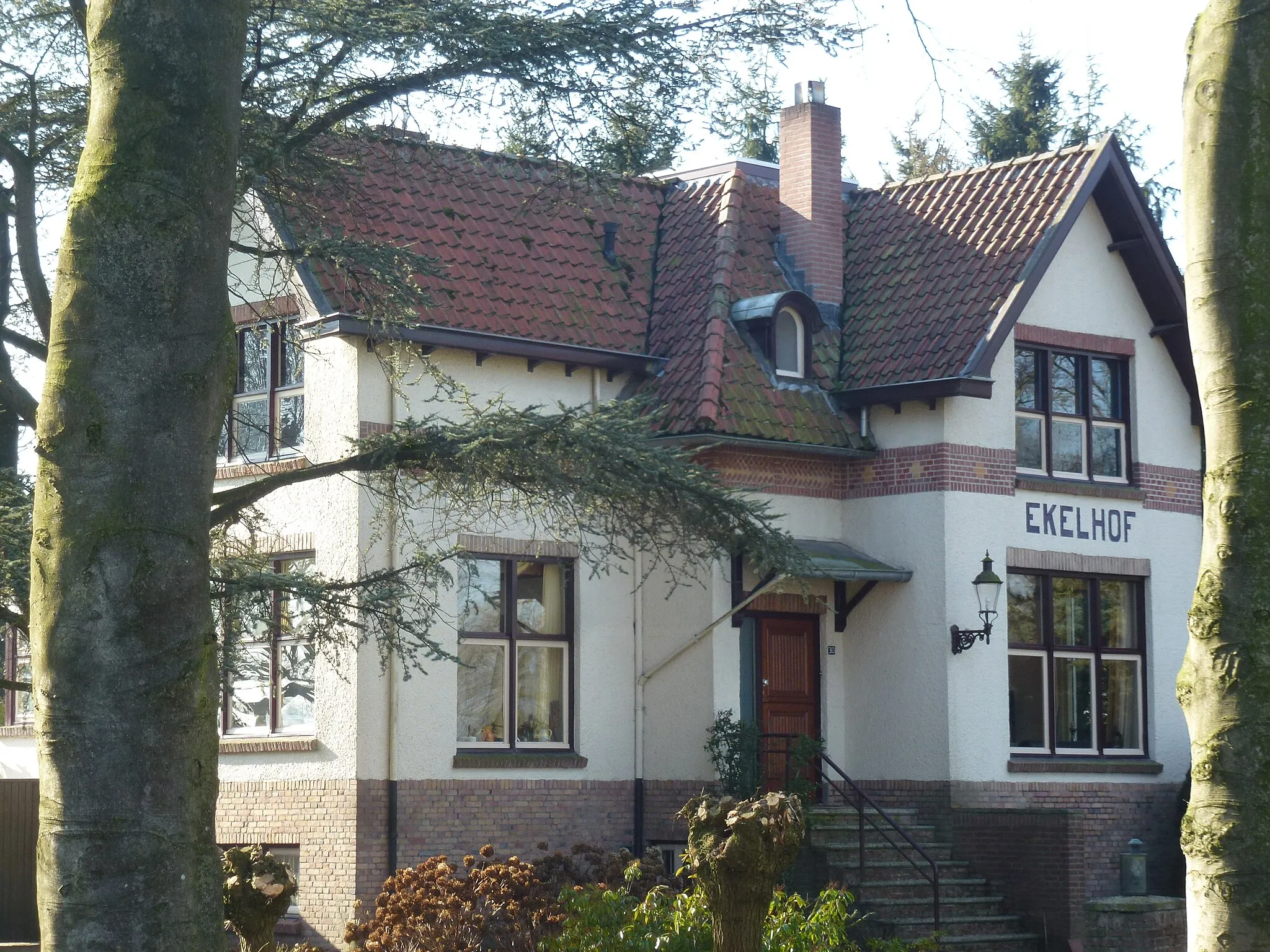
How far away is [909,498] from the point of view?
1945 centimetres

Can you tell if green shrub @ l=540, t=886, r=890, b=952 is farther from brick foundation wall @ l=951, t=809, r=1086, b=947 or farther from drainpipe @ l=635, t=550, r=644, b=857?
drainpipe @ l=635, t=550, r=644, b=857

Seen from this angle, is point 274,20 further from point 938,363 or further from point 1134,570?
point 1134,570

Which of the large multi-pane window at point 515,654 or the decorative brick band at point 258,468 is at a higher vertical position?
the decorative brick band at point 258,468

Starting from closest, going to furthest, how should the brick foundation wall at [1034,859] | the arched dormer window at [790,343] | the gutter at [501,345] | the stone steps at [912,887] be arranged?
the gutter at [501,345] → the stone steps at [912,887] → the brick foundation wall at [1034,859] → the arched dormer window at [790,343]

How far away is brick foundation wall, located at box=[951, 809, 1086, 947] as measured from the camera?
58.2ft

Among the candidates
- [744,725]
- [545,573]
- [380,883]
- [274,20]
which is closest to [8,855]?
[380,883]

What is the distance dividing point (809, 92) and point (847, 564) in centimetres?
576

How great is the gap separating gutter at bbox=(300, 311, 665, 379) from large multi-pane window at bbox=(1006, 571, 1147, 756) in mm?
4852

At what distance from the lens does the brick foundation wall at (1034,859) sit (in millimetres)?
17734

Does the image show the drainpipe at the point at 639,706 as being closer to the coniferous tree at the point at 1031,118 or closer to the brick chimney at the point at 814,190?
the brick chimney at the point at 814,190

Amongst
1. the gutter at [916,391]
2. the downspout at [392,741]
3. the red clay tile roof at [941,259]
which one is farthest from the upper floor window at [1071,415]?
the downspout at [392,741]

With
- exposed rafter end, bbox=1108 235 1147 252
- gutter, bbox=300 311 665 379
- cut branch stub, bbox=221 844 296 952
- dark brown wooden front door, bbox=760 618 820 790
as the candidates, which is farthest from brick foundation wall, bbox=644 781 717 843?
exposed rafter end, bbox=1108 235 1147 252

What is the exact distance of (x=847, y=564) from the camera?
18.9 m

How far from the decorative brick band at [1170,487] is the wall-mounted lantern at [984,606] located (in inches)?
119
